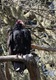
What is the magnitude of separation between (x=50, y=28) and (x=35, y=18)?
1.48 feet

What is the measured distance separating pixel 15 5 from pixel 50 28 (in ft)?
2.37

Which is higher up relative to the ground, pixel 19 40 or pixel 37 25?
pixel 19 40

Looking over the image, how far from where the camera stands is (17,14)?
5328 millimetres

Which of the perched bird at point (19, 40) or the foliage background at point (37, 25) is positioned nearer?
the perched bird at point (19, 40)

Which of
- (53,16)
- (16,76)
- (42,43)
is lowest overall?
(16,76)

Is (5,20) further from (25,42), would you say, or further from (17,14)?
(25,42)

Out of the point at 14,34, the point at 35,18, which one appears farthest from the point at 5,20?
the point at 14,34

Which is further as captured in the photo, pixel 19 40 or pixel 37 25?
pixel 37 25

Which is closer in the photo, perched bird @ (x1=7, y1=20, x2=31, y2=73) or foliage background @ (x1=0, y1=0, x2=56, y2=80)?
perched bird @ (x1=7, y1=20, x2=31, y2=73)

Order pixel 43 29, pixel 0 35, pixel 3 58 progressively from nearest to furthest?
pixel 3 58 < pixel 0 35 < pixel 43 29

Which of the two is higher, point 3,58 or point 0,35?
point 3,58

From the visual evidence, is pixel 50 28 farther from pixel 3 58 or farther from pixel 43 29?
pixel 3 58

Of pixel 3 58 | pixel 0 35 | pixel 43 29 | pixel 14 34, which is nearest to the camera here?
pixel 3 58

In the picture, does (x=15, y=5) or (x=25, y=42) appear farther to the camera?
(x=15, y=5)
